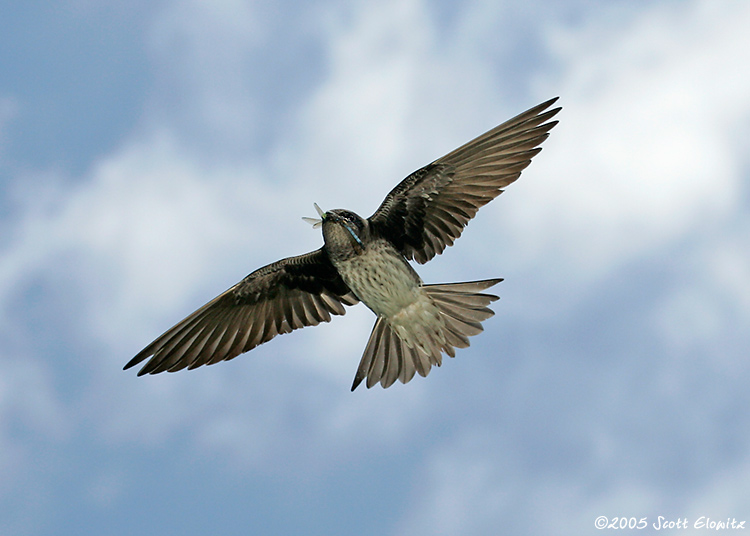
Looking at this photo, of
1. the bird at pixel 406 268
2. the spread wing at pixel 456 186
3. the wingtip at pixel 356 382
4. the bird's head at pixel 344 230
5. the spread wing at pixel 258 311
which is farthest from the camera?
the spread wing at pixel 258 311

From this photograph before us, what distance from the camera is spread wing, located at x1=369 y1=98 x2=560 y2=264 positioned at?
956 cm

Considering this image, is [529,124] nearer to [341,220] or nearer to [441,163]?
[441,163]

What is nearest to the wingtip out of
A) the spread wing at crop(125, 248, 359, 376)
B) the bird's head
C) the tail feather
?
the tail feather

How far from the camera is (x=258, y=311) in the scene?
1039 centimetres

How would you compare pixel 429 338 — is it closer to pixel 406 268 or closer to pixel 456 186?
pixel 406 268

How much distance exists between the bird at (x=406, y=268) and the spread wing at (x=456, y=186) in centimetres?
1

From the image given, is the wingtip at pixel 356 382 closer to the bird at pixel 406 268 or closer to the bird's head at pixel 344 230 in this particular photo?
the bird at pixel 406 268

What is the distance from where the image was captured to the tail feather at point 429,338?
9.35 m

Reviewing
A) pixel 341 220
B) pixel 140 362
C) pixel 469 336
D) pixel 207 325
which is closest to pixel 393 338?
pixel 469 336

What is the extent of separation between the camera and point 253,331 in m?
10.4

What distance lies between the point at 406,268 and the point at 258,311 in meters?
1.99

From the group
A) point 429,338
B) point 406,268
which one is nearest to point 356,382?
point 429,338

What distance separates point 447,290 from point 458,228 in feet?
2.64

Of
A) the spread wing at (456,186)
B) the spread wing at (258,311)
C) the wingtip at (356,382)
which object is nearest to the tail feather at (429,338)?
the wingtip at (356,382)
